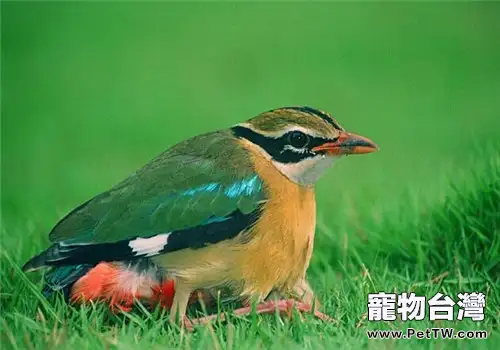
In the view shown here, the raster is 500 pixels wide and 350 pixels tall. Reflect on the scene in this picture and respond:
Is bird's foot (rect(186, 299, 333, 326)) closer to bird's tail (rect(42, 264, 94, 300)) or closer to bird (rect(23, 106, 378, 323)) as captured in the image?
bird (rect(23, 106, 378, 323))

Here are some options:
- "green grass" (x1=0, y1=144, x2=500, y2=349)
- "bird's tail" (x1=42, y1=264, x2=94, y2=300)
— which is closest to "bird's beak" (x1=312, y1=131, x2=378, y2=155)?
"green grass" (x1=0, y1=144, x2=500, y2=349)

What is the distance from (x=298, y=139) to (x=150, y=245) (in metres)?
0.39

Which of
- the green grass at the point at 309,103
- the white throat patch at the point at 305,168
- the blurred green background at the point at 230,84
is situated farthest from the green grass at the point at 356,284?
the white throat patch at the point at 305,168

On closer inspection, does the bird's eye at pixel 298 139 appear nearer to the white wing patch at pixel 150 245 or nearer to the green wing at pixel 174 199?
the green wing at pixel 174 199

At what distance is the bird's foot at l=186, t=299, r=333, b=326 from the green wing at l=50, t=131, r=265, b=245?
200mm

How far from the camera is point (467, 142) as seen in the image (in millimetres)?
2449

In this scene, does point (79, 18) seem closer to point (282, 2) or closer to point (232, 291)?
point (282, 2)

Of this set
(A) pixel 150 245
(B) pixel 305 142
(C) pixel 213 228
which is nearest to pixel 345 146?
(B) pixel 305 142

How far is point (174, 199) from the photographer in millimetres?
2014

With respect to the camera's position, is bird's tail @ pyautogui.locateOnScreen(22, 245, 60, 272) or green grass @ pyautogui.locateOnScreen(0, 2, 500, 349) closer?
bird's tail @ pyautogui.locateOnScreen(22, 245, 60, 272)

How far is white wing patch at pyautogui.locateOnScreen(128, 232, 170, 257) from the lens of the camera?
6.48ft

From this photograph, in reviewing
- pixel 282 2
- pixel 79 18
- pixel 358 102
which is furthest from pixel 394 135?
pixel 79 18

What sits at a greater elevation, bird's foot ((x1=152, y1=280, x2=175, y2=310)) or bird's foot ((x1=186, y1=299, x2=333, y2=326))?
bird's foot ((x1=152, y1=280, x2=175, y2=310))

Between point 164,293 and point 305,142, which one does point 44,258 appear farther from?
point 305,142
